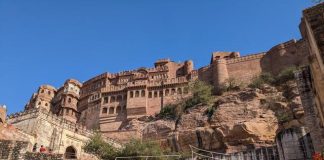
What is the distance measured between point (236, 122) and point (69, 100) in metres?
36.5

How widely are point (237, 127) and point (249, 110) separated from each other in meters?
3.84

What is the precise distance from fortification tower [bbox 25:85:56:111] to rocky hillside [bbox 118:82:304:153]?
2987cm

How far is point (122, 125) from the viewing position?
170 ft

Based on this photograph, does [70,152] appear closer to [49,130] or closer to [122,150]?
[49,130]

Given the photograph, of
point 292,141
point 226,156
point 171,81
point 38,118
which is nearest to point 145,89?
point 171,81

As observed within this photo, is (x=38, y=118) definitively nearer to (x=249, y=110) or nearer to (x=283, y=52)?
(x=249, y=110)

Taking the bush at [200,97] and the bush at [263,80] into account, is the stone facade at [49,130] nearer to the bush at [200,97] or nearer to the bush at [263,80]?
the bush at [200,97]

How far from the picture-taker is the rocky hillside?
31766mm

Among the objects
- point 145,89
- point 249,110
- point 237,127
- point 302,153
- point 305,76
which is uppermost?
point 145,89

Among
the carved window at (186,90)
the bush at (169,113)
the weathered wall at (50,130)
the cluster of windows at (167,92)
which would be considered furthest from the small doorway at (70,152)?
the carved window at (186,90)

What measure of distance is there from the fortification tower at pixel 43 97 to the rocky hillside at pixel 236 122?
1176 inches

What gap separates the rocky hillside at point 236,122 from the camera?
31766 mm

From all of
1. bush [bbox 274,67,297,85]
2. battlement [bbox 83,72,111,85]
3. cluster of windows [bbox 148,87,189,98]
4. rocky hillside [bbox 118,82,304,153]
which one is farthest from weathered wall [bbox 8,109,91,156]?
battlement [bbox 83,72,111,85]

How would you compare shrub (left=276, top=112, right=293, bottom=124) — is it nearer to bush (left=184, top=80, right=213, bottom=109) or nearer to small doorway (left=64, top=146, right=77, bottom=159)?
bush (left=184, top=80, right=213, bottom=109)
